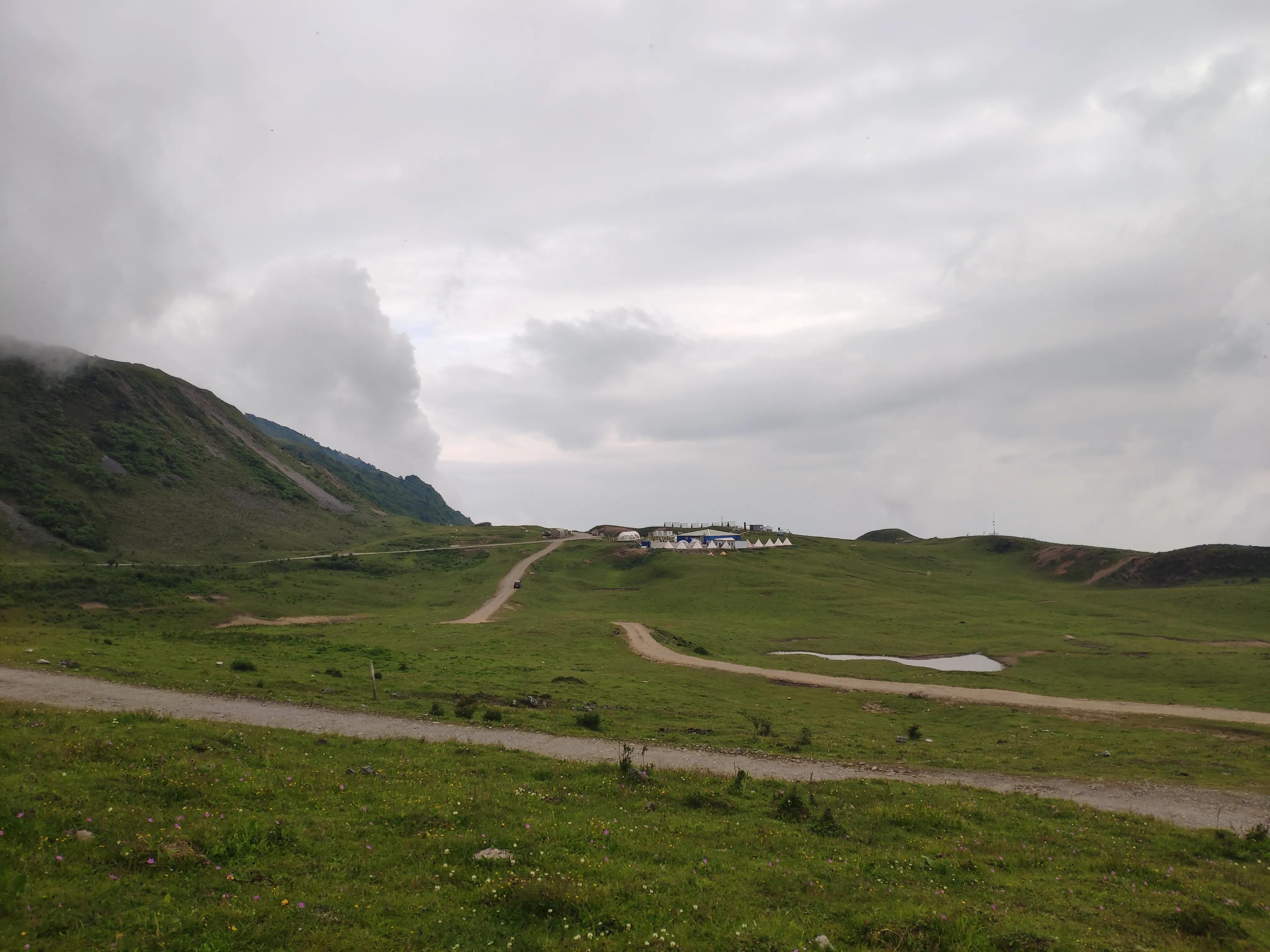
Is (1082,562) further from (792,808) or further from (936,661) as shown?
(792,808)

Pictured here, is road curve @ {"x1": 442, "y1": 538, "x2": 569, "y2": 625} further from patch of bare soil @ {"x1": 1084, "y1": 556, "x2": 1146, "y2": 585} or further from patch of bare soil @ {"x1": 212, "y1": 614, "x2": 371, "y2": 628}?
patch of bare soil @ {"x1": 1084, "y1": 556, "x2": 1146, "y2": 585}

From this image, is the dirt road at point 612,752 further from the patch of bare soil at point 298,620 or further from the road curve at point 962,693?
the patch of bare soil at point 298,620

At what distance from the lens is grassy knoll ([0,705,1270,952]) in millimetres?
10750

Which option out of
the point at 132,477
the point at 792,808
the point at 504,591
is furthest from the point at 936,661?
the point at 132,477

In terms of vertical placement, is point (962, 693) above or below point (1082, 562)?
below

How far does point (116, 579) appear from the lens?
251 ft

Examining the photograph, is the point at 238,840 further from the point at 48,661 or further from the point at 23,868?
the point at 48,661

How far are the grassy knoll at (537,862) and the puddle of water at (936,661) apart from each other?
43.5m

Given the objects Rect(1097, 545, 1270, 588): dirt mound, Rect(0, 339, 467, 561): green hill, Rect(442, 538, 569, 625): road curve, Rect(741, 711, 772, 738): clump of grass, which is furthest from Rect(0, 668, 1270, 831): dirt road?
Rect(1097, 545, 1270, 588): dirt mound

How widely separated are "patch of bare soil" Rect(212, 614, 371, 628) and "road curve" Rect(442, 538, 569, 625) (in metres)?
11.7

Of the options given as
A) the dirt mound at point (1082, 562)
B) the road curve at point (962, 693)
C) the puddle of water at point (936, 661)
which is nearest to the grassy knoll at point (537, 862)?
the road curve at point (962, 693)

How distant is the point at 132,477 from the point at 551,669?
393 feet

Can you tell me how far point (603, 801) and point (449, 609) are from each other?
72.4m

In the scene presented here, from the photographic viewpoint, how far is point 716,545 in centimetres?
Answer: 15462
